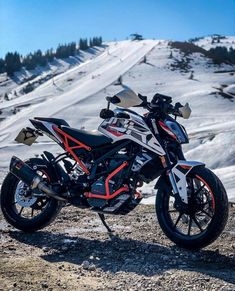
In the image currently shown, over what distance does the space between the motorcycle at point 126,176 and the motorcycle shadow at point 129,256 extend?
22 cm

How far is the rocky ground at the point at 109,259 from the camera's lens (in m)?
4.34

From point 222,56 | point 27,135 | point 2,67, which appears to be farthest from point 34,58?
point 27,135

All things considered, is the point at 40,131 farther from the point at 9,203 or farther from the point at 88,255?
the point at 88,255

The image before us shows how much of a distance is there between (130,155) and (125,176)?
30cm

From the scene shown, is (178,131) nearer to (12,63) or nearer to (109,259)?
(109,259)

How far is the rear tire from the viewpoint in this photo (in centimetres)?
646

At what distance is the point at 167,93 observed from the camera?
47.8 m

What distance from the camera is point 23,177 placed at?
21.4 feet

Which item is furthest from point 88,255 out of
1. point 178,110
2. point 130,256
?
point 178,110

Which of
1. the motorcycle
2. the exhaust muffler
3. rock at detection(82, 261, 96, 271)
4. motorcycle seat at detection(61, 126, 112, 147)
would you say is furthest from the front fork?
the exhaust muffler

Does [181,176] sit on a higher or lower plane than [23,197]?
higher

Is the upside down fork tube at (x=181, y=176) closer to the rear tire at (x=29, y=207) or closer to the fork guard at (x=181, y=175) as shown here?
the fork guard at (x=181, y=175)

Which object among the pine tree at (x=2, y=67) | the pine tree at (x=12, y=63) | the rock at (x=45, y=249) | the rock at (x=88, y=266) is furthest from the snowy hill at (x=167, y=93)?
the pine tree at (x=2, y=67)

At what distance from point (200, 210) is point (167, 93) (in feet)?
141
